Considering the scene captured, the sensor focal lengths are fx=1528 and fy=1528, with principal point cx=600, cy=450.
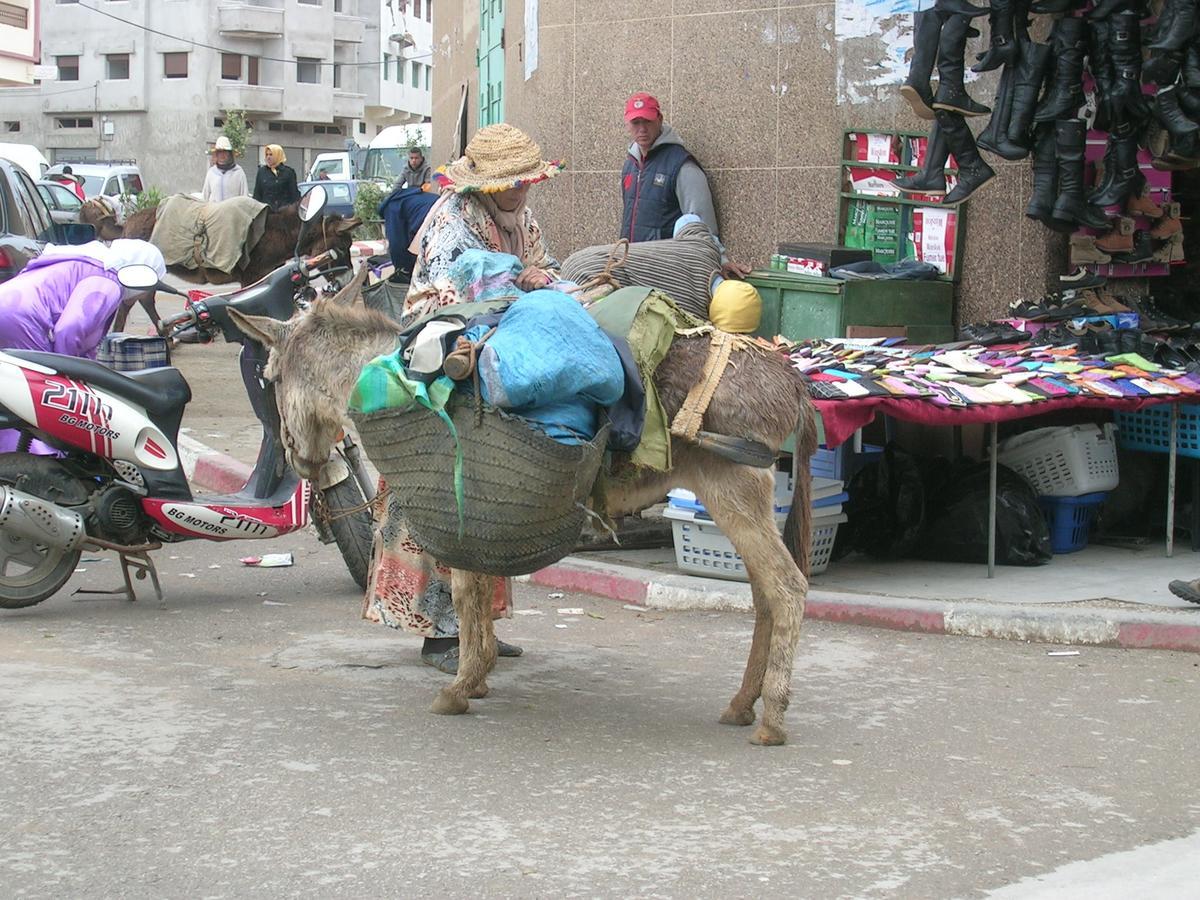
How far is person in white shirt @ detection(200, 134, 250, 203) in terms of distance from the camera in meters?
18.2

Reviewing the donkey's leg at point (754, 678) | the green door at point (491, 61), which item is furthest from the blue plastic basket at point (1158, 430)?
the green door at point (491, 61)

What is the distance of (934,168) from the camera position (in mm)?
8641

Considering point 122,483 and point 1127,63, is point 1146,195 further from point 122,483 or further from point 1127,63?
point 122,483

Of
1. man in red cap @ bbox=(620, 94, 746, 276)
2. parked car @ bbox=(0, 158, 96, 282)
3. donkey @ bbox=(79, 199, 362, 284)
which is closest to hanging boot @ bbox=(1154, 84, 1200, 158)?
man in red cap @ bbox=(620, 94, 746, 276)

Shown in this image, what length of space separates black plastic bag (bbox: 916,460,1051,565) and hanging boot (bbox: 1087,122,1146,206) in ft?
5.28

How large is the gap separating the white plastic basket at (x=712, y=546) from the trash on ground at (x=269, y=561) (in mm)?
1995

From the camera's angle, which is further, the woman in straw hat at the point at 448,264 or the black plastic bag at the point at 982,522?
the black plastic bag at the point at 982,522

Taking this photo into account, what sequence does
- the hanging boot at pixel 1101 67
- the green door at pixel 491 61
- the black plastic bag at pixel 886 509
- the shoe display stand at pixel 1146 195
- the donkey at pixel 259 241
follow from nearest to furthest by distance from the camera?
1. the black plastic bag at pixel 886 509
2. the hanging boot at pixel 1101 67
3. the shoe display stand at pixel 1146 195
4. the donkey at pixel 259 241
5. the green door at pixel 491 61

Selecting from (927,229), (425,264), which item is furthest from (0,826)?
(927,229)

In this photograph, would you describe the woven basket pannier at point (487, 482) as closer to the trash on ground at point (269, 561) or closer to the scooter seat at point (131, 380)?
the scooter seat at point (131, 380)

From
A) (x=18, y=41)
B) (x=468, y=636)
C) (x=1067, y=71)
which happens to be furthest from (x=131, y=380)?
(x=18, y=41)

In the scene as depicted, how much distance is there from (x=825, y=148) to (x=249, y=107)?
52.5 metres

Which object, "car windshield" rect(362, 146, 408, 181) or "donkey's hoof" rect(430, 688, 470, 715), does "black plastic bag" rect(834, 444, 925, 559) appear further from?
"car windshield" rect(362, 146, 408, 181)

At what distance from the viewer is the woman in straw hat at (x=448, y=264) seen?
5.51 m
